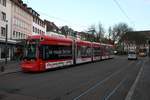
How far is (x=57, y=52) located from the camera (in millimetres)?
23984

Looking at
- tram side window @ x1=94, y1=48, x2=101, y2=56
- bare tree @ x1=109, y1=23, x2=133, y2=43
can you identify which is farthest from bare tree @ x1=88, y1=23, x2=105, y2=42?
tram side window @ x1=94, y1=48, x2=101, y2=56

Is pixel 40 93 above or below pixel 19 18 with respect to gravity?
below

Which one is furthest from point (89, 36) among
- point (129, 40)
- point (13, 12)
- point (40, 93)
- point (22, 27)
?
point (40, 93)

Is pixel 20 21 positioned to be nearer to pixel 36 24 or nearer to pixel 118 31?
pixel 36 24

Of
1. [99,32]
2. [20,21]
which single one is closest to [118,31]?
[99,32]

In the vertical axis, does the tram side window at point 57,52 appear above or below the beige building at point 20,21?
below

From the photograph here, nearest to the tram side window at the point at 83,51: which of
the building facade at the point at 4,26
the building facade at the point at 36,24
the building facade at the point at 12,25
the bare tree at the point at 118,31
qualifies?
the building facade at the point at 12,25

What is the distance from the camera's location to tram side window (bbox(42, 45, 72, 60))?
2188 cm

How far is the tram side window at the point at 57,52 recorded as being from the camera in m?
21.9

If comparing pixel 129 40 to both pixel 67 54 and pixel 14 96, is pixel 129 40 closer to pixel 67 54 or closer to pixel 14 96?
pixel 67 54

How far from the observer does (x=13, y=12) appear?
48094 millimetres

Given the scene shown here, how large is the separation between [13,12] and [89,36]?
47.5m

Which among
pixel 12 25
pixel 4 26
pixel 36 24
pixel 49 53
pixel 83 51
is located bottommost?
pixel 49 53

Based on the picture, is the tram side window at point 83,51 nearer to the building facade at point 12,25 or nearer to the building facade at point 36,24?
the building facade at point 12,25
